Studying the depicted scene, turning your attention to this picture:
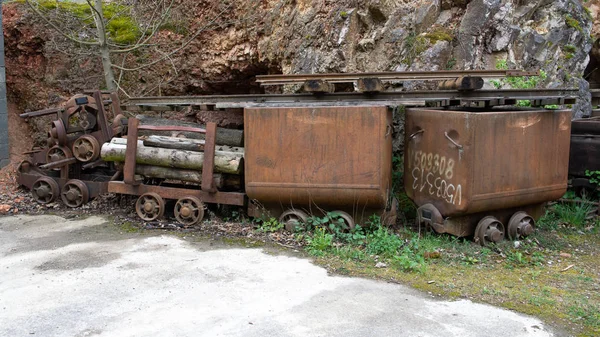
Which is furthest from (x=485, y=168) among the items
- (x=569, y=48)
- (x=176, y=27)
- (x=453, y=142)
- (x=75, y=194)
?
(x=176, y=27)

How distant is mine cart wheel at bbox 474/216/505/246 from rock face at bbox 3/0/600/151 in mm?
3159

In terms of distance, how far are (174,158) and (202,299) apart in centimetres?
288

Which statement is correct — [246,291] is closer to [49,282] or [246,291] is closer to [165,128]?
[49,282]

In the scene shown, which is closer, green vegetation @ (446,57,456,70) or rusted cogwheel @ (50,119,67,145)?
rusted cogwheel @ (50,119,67,145)

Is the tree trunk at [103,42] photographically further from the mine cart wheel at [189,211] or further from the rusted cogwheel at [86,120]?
the mine cart wheel at [189,211]

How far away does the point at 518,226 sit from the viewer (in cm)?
688

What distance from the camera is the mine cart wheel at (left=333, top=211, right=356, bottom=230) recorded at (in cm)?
684

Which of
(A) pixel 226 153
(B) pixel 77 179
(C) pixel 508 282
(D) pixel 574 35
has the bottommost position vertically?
(C) pixel 508 282

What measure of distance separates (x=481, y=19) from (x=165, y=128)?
5.78 m

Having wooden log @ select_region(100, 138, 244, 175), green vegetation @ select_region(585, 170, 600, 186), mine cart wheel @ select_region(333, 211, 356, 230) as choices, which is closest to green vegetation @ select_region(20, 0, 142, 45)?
wooden log @ select_region(100, 138, 244, 175)

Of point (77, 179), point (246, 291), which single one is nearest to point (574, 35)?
point (246, 291)

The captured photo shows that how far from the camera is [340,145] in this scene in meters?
6.70

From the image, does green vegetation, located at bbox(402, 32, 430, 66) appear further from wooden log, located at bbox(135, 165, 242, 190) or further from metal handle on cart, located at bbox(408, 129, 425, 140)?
wooden log, located at bbox(135, 165, 242, 190)

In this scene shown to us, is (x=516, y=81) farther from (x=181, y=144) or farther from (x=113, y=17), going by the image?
(x=113, y=17)
